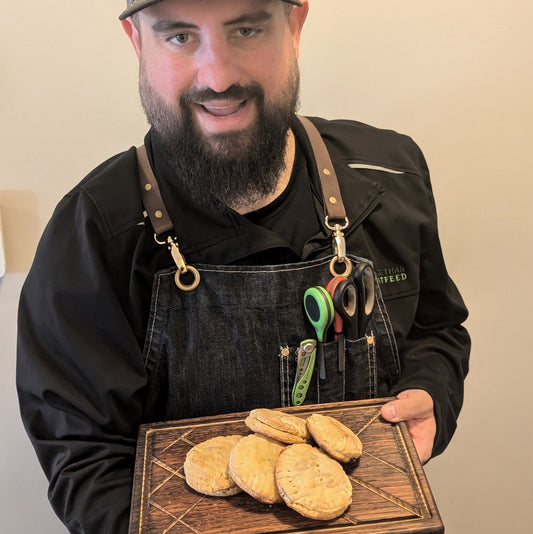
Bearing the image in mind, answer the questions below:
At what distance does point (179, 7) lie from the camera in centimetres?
83

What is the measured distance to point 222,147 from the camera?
919 millimetres

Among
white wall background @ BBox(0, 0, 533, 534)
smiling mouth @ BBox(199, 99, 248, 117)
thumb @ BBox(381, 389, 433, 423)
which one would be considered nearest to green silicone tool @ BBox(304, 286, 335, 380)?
thumb @ BBox(381, 389, 433, 423)

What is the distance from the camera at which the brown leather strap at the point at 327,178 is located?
39.8 inches

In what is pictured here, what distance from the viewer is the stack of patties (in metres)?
0.71

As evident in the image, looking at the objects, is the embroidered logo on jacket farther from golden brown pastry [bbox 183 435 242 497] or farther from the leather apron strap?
golden brown pastry [bbox 183 435 242 497]

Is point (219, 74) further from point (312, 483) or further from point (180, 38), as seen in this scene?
point (312, 483)

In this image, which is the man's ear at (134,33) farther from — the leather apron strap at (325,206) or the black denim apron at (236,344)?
the black denim apron at (236,344)

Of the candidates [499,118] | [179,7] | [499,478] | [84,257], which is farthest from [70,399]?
[499,478]

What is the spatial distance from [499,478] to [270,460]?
1.06m

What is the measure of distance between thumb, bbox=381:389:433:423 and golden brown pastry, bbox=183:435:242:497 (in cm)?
21

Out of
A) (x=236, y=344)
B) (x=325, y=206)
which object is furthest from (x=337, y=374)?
(x=325, y=206)

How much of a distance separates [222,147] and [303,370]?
0.35 meters

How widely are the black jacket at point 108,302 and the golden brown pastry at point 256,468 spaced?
8.8 inches

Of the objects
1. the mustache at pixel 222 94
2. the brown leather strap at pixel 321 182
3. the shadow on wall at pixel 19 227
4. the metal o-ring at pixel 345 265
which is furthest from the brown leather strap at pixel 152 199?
the shadow on wall at pixel 19 227
